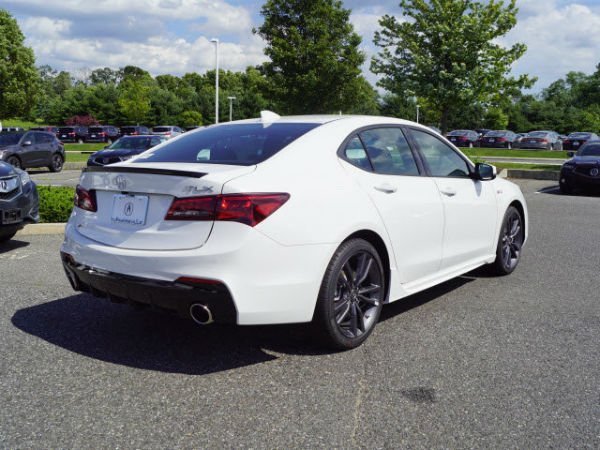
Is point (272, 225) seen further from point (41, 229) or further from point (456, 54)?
point (456, 54)

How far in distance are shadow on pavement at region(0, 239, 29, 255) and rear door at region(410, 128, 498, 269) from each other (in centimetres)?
504

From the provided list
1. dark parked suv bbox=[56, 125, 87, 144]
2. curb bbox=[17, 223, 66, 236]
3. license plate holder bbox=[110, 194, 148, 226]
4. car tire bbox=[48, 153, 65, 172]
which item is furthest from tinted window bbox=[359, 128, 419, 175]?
dark parked suv bbox=[56, 125, 87, 144]

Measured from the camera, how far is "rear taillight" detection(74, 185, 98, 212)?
4098 millimetres

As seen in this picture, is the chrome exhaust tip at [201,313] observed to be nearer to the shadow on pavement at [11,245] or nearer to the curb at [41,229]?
the shadow on pavement at [11,245]

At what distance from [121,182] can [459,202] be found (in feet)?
9.07

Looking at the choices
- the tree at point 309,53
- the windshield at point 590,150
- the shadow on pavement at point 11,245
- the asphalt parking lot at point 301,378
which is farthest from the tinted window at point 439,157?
the tree at point 309,53

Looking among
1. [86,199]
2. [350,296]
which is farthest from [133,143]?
[350,296]

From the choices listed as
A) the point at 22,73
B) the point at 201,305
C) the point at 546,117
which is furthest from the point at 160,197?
the point at 546,117

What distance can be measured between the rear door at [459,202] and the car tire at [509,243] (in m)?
0.28

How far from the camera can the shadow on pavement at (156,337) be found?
3.89 m

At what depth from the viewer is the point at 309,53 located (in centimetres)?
3559

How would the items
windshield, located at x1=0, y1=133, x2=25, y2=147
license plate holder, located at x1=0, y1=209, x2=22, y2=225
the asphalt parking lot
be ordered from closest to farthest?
the asphalt parking lot, license plate holder, located at x1=0, y1=209, x2=22, y2=225, windshield, located at x1=0, y1=133, x2=25, y2=147

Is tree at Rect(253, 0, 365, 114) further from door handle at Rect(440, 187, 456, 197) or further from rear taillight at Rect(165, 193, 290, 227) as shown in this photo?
rear taillight at Rect(165, 193, 290, 227)

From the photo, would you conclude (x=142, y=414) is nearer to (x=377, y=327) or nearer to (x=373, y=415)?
(x=373, y=415)
